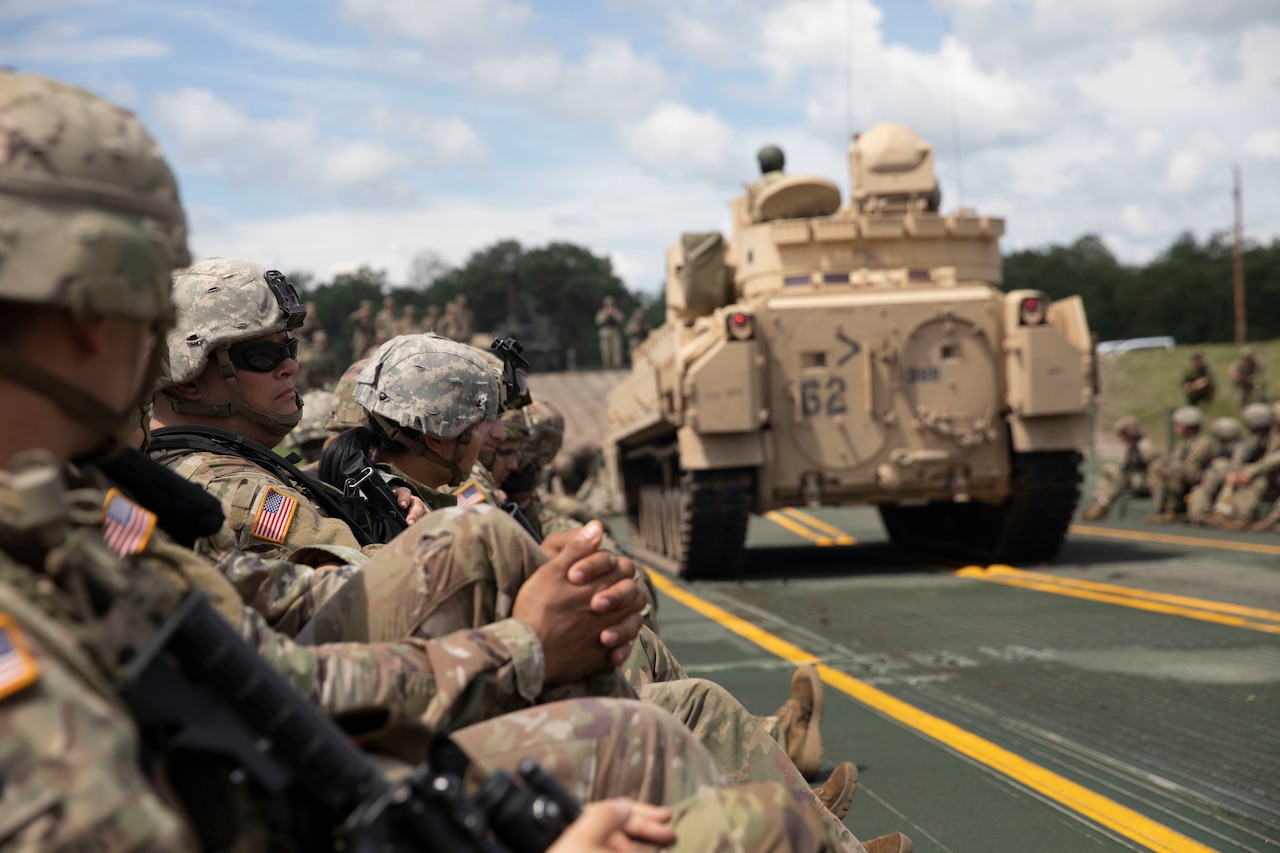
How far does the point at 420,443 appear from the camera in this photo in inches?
165

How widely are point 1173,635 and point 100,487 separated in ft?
24.2

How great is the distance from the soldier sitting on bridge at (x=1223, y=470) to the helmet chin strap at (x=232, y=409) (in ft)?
46.6

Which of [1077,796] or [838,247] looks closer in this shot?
[1077,796]

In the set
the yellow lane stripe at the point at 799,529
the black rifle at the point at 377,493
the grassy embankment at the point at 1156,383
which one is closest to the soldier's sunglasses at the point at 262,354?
the black rifle at the point at 377,493

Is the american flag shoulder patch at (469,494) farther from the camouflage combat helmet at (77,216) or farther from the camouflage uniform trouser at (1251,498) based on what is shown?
the camouflage uniform trouser at (1251,498)

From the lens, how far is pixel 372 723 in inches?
74.1

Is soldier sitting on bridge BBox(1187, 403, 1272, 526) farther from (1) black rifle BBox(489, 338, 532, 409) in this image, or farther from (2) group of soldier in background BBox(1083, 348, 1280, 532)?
(1) black rifle BBox(489, 338, 532, 409)

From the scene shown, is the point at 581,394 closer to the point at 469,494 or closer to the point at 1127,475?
the point at 1127,475

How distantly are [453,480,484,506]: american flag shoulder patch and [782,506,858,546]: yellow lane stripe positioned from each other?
11275 mm

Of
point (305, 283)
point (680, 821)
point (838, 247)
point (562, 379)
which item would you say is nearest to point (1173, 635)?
point (838, 247)

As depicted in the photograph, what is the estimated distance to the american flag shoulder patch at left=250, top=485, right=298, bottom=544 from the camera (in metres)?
3.23

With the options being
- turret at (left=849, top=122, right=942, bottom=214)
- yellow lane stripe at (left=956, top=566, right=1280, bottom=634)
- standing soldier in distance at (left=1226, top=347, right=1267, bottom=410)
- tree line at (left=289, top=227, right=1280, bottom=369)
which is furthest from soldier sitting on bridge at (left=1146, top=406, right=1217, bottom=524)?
tree line at (left=289, top=227, right=1280, bottom=369)

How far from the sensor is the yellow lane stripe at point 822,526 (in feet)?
53.3

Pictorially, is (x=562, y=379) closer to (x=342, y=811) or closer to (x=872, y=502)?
(x=872, y=502)
